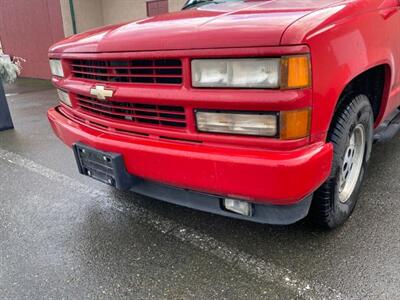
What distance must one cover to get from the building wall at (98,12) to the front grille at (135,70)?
26.8 ft

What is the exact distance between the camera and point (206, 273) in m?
2.11

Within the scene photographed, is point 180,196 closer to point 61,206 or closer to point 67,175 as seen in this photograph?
point 61,206

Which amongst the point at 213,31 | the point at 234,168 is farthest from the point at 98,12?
the point at 234,168

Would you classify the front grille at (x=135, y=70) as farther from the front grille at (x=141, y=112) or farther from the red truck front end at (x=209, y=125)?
the front grille at (x=141, y=112)

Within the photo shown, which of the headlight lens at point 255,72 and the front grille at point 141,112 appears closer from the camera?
the headlight lens at point 255,72

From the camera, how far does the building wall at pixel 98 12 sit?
33.0ft

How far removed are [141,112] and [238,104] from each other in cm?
66

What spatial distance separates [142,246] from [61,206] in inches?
39.0

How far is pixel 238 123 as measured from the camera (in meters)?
1.75

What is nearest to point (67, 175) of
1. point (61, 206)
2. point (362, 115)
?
point (61, 206)

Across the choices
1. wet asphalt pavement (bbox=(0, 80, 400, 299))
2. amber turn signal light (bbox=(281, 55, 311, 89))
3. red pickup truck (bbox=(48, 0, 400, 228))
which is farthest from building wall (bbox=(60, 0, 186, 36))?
amber turn signal light (bbox=(281, 55, 311, 89))

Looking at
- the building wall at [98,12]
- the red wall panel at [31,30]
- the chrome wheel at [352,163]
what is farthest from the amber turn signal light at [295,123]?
the red wall panel at [31,30]

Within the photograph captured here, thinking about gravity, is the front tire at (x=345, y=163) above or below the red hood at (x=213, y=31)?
below

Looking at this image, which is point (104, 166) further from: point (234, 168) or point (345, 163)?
point (345, 163)
